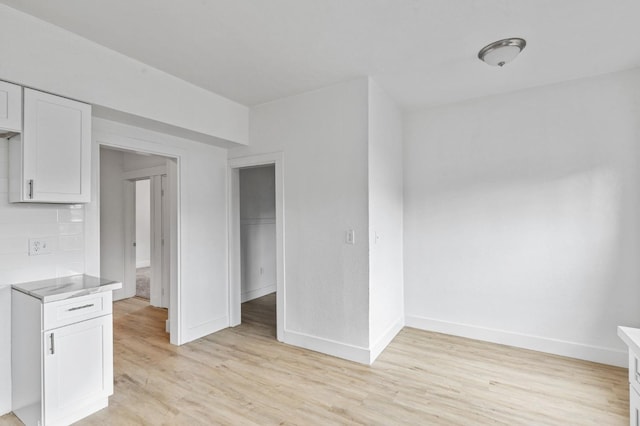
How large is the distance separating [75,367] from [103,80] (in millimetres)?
2074

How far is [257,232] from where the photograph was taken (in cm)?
556

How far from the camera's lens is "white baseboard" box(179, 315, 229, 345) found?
349cm

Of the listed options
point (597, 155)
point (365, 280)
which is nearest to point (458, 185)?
point (597, 155)

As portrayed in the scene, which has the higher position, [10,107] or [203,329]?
[10,107]

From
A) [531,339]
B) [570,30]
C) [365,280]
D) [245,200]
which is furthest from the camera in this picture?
[245,200]

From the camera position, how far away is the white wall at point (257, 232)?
17.4 ft

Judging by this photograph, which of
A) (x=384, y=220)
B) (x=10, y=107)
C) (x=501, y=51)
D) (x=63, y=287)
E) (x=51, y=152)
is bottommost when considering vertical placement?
(x=63, y=287)

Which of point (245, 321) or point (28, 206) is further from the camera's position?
point (245, 321)

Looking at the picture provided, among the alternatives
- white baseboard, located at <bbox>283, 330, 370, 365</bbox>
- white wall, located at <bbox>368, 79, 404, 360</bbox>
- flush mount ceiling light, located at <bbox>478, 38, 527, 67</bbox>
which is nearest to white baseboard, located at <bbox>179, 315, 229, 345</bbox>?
white baseboard, located at <bbox>283, 330, 370, 365</bbox>

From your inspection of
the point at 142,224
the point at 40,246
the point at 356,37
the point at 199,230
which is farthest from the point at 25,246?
the point at 142,224

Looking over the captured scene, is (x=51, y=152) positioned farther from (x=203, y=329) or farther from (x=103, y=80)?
(x=203, y=329)

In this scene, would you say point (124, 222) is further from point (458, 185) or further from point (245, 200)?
point (458, 185)

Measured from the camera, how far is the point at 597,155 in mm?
2986

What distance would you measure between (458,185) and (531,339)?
1.72 metres
